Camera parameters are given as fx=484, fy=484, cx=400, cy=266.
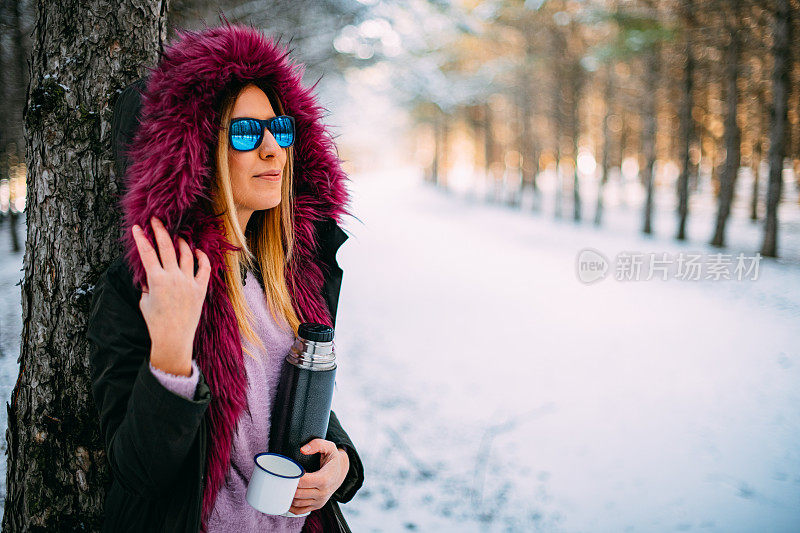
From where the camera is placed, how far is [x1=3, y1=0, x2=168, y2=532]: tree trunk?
5.52ft

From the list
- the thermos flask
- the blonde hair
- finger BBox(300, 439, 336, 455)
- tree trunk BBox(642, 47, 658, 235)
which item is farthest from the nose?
tree trunk BBox(642, 47, 658, 235)

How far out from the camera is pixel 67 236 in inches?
66.9

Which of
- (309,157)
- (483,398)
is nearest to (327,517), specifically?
(309,157)

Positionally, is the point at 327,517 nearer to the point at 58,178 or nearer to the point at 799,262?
the point at 58,178

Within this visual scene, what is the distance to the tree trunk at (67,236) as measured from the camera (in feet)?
5.52

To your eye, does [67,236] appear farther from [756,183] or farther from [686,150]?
[686,150]

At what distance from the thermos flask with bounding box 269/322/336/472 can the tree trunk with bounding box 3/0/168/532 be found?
2.78 ft

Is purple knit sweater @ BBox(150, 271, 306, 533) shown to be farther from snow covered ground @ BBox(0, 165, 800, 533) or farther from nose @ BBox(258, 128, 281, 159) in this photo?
snow covered ground @ BBox(0, 165, 800, 533)

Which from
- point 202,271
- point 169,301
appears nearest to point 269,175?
point 202,271

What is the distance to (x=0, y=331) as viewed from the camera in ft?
9.61

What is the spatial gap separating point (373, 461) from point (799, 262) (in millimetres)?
3403

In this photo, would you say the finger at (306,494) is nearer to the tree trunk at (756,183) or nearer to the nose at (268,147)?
the nose at (268,147)

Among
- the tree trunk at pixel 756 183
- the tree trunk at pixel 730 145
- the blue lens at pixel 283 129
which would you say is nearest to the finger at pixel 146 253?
the blue lens at pixel 283 129

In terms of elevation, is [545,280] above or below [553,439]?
above
